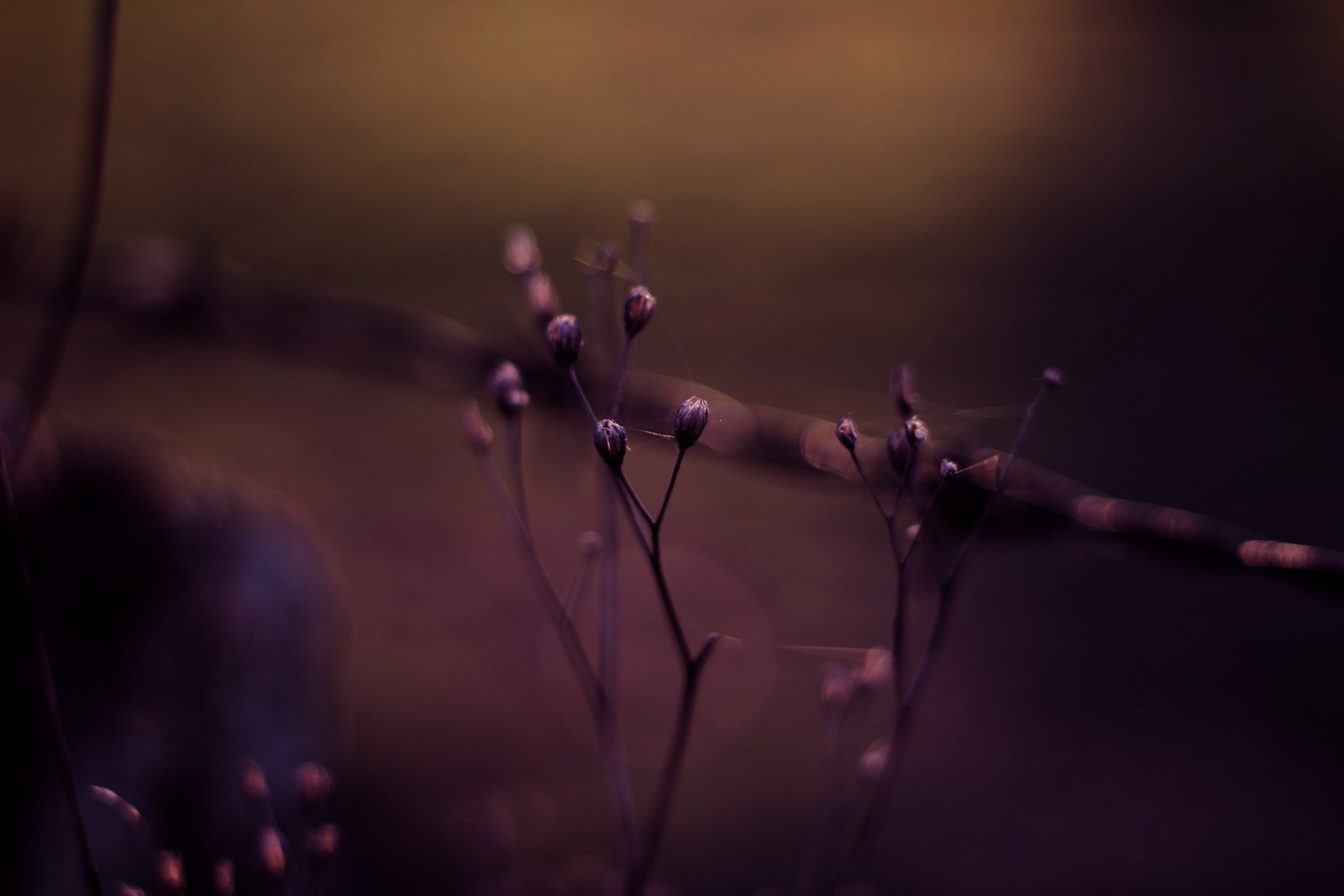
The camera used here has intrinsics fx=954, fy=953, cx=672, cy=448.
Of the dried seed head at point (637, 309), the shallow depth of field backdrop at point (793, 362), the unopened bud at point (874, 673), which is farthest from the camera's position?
the shallow depth of field backdrop at point (793, 362)

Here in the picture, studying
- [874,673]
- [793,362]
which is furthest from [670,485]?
[793,362]

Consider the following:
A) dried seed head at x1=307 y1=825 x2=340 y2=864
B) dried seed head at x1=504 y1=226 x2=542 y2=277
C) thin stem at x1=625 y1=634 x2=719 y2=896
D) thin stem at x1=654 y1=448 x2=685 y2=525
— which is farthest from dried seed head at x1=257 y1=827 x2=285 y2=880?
→ dried seed head at x1=504 y1=226 x2=542 y2=277

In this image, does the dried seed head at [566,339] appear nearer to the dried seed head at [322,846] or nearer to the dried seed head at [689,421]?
the dried seed head at [689,421]

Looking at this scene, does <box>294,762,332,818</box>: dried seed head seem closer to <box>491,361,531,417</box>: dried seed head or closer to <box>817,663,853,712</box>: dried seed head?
<box>491,361,531,417</box>: dried seed head

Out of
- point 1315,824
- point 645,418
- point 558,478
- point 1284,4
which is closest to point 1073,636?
point 1315,824

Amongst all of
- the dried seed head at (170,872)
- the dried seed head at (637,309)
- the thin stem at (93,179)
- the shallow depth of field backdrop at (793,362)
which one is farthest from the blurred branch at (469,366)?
the dried seed head at (170,872)

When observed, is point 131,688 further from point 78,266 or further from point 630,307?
point 630,307

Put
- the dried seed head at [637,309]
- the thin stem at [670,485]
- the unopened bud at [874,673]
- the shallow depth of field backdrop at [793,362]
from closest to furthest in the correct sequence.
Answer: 1. the thin stem at [670,485]
2. the dried seed head at [637,309]
3. the unopened bud at [874,673]
4. the shallow depth of field backdrop at [793,362]
